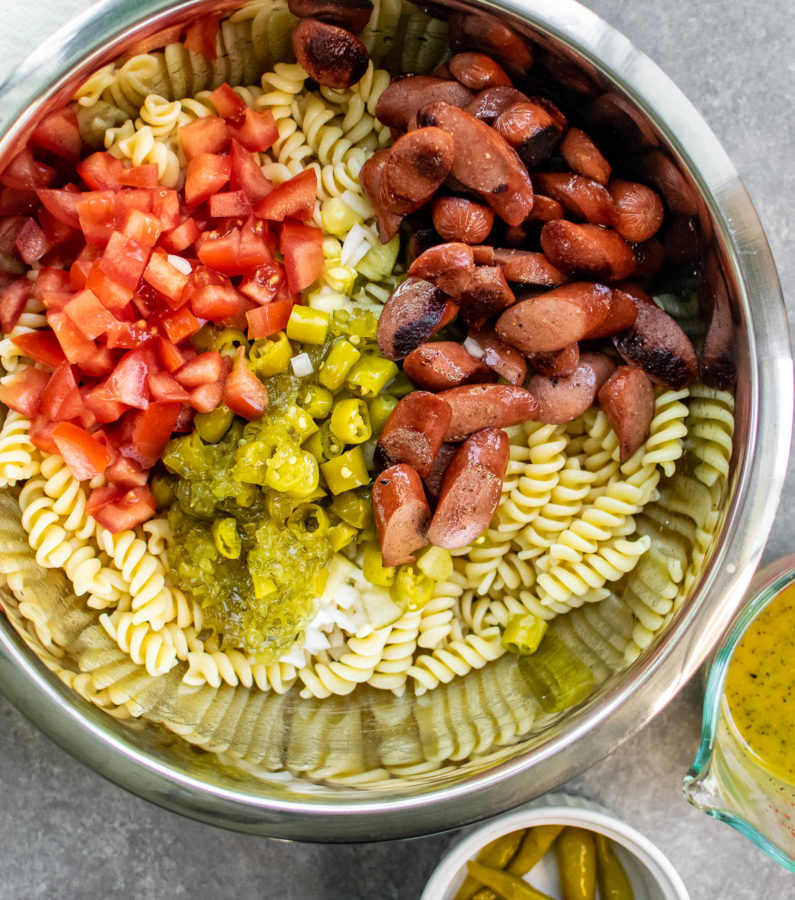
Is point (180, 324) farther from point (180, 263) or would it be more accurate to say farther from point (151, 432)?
Result: point (151, 432)

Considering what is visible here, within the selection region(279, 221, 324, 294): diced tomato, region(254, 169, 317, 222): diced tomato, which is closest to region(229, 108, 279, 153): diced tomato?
region(254, 169, 317, 222): diced tomato

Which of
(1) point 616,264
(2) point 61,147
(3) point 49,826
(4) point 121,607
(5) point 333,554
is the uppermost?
(1) point 616,264

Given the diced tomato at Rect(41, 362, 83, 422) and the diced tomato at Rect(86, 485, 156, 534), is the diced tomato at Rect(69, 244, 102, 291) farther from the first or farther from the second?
the diced tomato at Rect(86, 485, 156, 534)

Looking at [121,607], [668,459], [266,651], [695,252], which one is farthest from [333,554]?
[695,252]

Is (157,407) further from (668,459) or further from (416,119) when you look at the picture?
(668,459)

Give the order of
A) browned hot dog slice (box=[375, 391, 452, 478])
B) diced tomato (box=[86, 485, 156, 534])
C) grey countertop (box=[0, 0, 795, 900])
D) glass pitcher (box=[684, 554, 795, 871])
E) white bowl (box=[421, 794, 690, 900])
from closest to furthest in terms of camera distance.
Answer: browned hot dog slice (box=[375, 391, 452, 478])
diced tomato (box=[86, 485, 156, 534])
glass pitcher (box=[684, 554, 795, 871])
white bowl (box=[421, 794, 690, 900])
grey countertop (box=[0, 0, 795, 900])

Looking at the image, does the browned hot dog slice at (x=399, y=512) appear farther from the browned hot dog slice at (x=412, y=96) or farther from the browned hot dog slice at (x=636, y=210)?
the browned hot dog slice at (x=412, y=96)
